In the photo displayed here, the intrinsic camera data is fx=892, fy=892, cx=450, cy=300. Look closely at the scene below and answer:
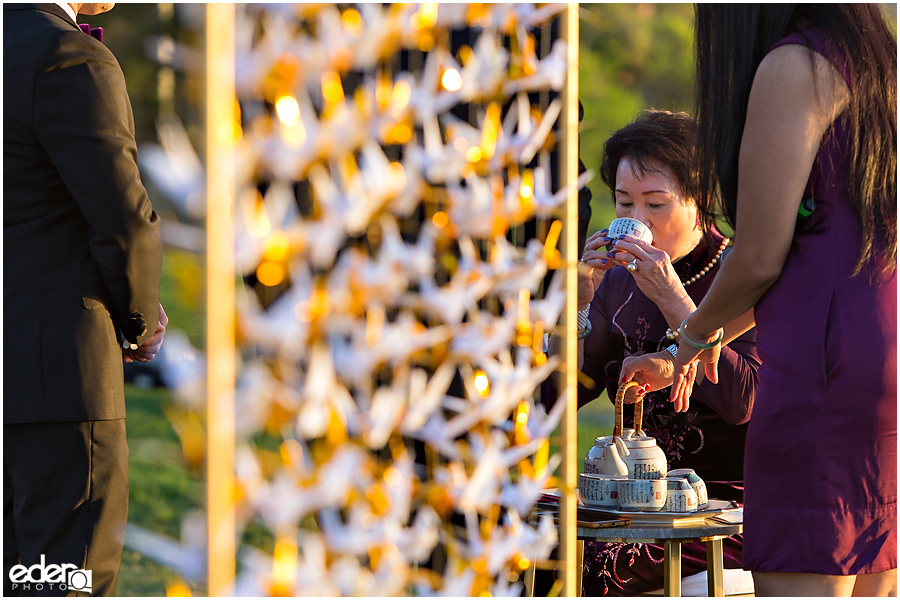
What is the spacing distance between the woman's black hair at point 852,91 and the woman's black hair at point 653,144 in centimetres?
90

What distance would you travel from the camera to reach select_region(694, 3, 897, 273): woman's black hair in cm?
131

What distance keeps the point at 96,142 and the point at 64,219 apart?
18cm

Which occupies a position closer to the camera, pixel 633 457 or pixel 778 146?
pixel 778 146

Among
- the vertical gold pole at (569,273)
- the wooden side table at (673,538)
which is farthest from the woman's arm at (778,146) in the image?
the wooden side table at (673,538)

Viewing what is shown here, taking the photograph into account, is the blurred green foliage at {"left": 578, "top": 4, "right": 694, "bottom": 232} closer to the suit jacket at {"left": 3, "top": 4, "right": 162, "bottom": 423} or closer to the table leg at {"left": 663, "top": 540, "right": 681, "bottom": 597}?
the table leg at {"left": 663, "top": 540, "right": 681, "bottom": 597}

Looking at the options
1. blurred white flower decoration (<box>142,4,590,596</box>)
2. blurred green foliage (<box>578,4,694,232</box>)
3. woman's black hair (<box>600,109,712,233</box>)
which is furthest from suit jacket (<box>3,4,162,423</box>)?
blurred green foliage (<box>578,4,694,232</box>)

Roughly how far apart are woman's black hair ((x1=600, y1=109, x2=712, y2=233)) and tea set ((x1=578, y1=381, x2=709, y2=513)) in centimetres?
78

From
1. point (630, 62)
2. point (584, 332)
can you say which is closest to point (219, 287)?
point (584, 332)

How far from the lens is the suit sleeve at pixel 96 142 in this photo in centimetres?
162

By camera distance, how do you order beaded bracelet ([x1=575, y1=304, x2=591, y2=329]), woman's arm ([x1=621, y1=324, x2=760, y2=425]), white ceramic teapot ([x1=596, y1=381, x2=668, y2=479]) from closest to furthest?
white ceramic teapot ([x1=596, y1=381, x2=668, y2=479])
woman's arm ([x1=621, y1=324, x2=760, y2=425])
beaded bracelet ([x1=575, y1=304, x2=591, y2=329])

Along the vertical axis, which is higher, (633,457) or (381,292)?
(381,292)

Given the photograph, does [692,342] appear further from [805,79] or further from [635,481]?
[805,79]

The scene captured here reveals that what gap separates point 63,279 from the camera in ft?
5.52

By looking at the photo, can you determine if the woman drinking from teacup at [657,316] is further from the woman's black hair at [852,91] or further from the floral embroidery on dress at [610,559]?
the woman's black hair at [852,91]
